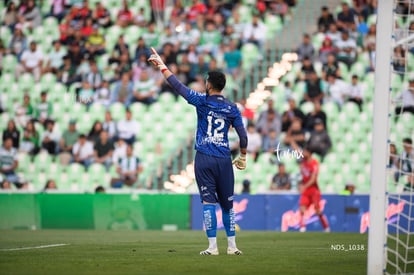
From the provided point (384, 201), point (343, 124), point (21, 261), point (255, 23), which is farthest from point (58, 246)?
point (255, 23)

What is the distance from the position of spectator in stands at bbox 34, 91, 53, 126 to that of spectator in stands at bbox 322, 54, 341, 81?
814 cm

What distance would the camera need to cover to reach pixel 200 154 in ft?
38.3

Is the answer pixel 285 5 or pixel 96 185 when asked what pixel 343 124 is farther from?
pixel 96 185

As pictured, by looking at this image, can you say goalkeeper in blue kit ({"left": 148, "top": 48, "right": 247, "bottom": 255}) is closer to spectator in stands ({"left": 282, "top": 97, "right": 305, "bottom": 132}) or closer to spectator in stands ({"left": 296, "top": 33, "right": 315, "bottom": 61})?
spectator in stands ({"left": 282, "top": 97, "right": 305, "bottom": 132})

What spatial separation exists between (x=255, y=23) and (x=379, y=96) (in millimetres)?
17933

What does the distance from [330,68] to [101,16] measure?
7.72m

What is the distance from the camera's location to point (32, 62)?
88.7ft

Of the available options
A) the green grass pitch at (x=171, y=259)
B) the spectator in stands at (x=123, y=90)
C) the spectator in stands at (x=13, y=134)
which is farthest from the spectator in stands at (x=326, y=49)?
the green grass pitch at (x=171, y=259)

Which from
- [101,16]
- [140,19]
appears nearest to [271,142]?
[140,19]

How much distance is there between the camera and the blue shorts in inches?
456

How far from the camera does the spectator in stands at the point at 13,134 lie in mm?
24531

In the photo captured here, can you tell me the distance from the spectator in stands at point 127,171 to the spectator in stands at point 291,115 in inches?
166

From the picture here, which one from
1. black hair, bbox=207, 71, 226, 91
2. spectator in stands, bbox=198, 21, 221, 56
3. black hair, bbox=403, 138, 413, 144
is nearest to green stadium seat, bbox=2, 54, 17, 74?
spectator in stands, bbox=198, 21, 221, 56

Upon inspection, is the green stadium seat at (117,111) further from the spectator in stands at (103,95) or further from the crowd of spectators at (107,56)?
the spectator in stands at (103,95)
